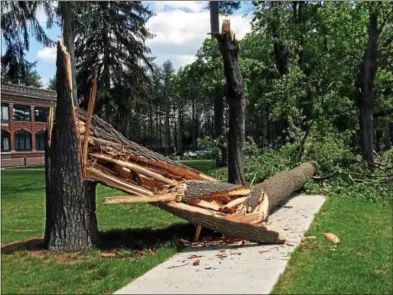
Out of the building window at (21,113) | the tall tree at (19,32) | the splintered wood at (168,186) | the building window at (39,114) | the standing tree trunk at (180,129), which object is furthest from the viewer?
the standing tree trunk at (180,129)

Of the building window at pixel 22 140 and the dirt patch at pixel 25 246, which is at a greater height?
the building window at pixel 22 140

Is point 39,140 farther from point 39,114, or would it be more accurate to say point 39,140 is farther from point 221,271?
point 221,271

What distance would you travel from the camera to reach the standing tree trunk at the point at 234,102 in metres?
10.2

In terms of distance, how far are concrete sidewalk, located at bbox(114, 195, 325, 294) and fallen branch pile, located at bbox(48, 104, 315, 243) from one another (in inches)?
14.4

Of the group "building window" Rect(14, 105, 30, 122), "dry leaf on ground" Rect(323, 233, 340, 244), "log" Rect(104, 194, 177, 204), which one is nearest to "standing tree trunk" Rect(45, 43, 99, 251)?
"log" Rect(104, 194, 177, 204)

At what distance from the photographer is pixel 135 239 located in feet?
24.4

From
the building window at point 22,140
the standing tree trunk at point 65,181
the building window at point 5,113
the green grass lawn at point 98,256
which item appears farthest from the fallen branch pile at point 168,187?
the building window at point 22,140

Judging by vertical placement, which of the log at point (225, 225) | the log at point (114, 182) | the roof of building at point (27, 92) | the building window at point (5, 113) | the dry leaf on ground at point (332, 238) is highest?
the roof of building at point (27, 92)

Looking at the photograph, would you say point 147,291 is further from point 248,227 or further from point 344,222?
point 344,222

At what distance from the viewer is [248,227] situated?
6.42m

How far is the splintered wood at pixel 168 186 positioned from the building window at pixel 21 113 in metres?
48.3

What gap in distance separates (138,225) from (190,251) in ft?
8.31

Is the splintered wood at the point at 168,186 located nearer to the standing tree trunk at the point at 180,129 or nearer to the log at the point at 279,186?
the log at the point at 279,186

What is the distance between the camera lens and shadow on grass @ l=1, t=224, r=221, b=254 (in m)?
6.86
